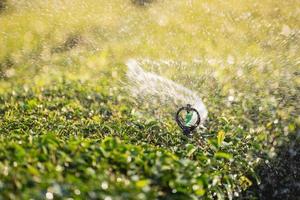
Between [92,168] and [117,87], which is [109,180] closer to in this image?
[92,168]

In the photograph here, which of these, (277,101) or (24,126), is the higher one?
(277,101)

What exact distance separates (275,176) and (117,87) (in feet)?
15.4

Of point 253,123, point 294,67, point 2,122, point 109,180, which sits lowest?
point 2,122

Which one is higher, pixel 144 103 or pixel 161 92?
pixel 161 92

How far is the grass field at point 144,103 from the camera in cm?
523

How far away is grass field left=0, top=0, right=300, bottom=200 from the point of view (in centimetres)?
523

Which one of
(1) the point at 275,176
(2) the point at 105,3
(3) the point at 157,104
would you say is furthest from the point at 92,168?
(2) the point at 105,3

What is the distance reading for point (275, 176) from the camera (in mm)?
8203

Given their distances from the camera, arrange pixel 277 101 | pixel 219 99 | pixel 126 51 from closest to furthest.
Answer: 1. pixel 277 101
2. pixel 219 99
3. pixel 126 51

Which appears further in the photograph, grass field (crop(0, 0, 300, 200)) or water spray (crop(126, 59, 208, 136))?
water spray (crop(126, 59, 208, 136))

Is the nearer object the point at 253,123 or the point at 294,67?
the point at 253,123

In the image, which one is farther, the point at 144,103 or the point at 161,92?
the point at 161,92

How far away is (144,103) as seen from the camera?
35.5ft

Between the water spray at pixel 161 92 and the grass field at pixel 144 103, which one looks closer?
the grass field at pixel 144 103
